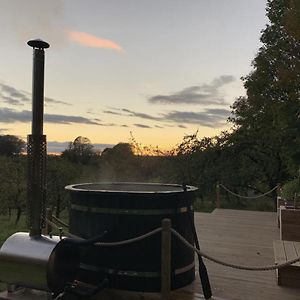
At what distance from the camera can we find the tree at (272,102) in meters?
12.5

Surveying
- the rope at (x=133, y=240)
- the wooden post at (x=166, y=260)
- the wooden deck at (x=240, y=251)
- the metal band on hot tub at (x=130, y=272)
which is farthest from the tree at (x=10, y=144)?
the wooden post at (x=166, y=260)

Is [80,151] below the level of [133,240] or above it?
above

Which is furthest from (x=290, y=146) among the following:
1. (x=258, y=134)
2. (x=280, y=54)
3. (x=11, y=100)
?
(x=11, y=100)

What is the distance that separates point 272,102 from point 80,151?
830cm

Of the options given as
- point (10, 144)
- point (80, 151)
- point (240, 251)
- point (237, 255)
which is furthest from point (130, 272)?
point (10, 144)

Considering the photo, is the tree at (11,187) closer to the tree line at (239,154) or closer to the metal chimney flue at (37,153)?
the tree line at (239,154)

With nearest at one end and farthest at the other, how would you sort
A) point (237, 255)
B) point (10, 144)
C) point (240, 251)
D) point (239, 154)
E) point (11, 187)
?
point (237, 255)
point (240, 251)
point (11, 187)
point (239, 154)
point (10, 144)

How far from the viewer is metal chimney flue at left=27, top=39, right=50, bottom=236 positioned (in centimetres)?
347

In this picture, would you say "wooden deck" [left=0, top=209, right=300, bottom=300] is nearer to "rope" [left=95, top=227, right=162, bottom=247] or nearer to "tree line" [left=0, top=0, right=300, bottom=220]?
"rope" [left=95, top=227, right=162, bottom=247]

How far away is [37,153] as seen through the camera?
3.47 m

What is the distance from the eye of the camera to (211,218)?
345 inches

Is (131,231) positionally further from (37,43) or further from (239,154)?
(239,154)

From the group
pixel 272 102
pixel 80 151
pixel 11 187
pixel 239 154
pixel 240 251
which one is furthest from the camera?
pixel 80 151

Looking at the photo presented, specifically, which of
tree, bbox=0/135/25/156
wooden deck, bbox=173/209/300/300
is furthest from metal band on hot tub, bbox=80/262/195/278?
tree, bbox=0/135/25/156
